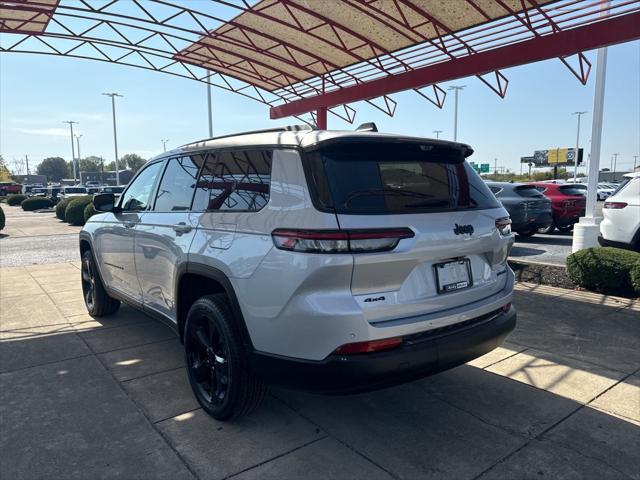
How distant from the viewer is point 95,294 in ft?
17.4

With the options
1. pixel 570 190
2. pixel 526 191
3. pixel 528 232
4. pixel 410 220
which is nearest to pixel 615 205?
pixel 526 191

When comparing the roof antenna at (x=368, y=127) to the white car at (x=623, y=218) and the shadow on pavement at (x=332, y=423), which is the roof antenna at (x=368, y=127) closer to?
the shadow on pavement at (x=332, y=423)

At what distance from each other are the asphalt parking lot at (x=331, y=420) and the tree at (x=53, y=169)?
155 meters

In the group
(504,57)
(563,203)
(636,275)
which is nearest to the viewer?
(636,275)

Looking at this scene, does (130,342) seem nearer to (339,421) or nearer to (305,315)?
(339,421)

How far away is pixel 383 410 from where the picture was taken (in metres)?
3.21

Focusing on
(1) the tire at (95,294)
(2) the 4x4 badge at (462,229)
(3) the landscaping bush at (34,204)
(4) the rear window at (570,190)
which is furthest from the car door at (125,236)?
(3) the landscaping bush at (34,204)

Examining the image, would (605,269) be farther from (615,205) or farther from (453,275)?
(453,275)

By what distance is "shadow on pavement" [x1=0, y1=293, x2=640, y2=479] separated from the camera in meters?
2.57

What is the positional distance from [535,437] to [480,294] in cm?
95

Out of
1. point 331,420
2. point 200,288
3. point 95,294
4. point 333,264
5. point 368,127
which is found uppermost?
point 368,127

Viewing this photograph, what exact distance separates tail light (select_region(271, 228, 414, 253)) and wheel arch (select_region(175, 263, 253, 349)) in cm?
55

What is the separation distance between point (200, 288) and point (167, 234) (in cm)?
54

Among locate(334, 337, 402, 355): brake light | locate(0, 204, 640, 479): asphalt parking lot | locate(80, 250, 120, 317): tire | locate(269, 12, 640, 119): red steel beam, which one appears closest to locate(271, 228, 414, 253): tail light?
locate(334, 337, 402, 355): brake light
